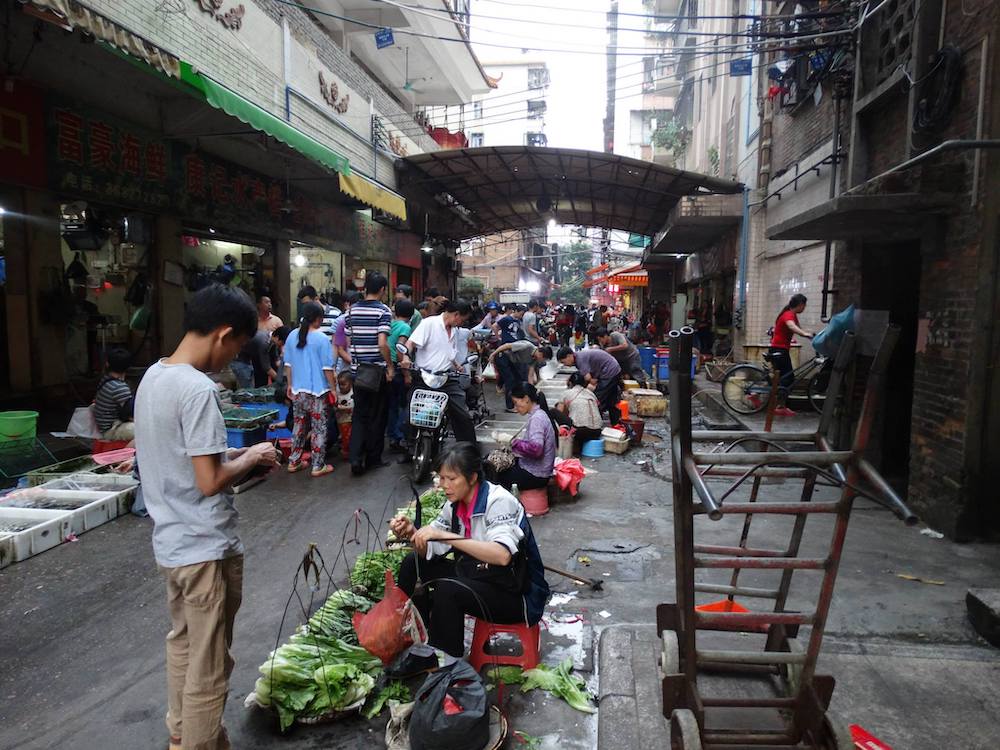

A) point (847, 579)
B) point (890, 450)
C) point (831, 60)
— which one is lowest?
point (847, 579)

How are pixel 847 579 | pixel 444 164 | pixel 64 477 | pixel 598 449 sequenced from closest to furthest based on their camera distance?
1. pixel 847 579
2. pixel 64 477
3. pixel 598 449
4. pixel 444 164

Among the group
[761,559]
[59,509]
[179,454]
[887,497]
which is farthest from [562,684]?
[59,509]

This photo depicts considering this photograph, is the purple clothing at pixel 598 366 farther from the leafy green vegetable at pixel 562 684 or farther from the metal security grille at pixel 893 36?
the leafy green vegetable at pixel 562 684

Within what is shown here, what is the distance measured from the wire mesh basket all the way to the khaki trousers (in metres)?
4.05

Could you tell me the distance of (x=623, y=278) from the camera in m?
26.9

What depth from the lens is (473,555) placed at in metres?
3.01

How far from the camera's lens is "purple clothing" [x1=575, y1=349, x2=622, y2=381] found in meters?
9.20

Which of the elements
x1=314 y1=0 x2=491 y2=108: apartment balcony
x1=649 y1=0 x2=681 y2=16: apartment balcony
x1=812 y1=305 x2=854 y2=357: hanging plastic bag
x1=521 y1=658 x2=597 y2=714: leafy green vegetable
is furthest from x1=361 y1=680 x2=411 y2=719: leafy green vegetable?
x1=649 y1=0 x2=681 y2=16: apartment balcony

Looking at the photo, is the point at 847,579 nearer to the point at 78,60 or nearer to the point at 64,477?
the point at 64,477

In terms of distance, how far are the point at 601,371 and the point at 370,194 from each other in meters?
5.14

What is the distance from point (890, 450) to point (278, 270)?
34.0 ft

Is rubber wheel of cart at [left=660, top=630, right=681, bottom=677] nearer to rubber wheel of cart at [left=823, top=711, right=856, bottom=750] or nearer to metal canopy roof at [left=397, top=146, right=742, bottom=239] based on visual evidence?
rubber wheel of cart at [left=823, top=711, right=856, bottom=750]

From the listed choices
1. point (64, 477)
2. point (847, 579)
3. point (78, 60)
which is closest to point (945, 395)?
point (847, 579)

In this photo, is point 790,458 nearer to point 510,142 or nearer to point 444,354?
point 444,354
